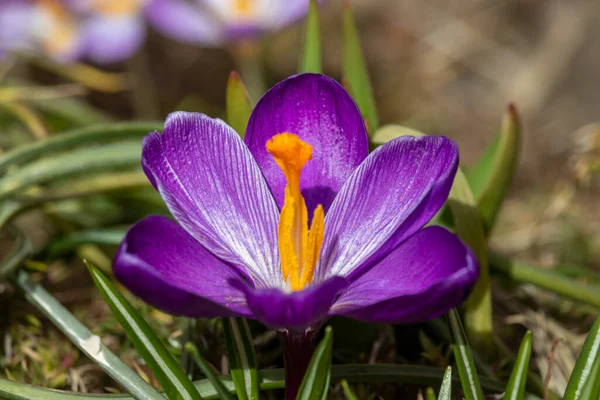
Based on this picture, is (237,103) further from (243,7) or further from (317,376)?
(243,7)

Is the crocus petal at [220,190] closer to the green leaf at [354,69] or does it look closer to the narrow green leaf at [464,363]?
the narrow green leaf at [464,363]

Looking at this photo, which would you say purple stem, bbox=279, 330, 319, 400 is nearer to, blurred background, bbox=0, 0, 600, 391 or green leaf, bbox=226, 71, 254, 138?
green leaf, bbox=226, 71, 254, 138

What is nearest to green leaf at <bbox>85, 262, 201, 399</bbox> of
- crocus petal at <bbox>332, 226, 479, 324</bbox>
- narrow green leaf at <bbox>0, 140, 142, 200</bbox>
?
crocus petal at <bbox>332, 226, 479, 324</bbox>

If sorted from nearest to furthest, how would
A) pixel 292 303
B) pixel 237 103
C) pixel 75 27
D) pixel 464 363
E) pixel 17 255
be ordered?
pixel 292 303, pixel 464 363, pixel 237 103, pixel 17 255, pixel 75 27

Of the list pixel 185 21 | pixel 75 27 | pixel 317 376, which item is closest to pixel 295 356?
pixel 317 376

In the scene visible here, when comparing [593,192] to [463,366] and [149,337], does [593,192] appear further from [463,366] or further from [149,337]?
[149,337]

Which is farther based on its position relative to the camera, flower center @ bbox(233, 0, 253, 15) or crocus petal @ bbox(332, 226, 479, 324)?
flower center @ bbox(233, 0, 253, 15)

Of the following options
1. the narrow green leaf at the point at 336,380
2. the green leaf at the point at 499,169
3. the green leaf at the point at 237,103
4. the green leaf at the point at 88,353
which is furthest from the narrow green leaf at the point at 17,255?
the green leaf at the point at 499,169
